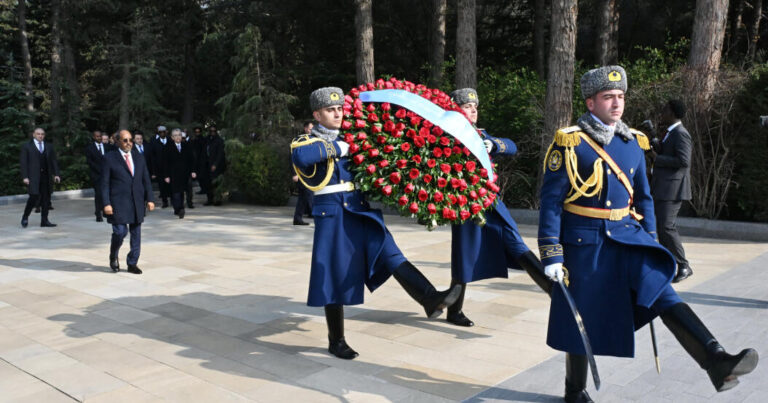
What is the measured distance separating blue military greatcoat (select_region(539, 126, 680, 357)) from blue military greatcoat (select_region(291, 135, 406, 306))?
1446 mm

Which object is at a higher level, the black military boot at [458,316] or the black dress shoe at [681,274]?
the black dress shoe at [681,274]

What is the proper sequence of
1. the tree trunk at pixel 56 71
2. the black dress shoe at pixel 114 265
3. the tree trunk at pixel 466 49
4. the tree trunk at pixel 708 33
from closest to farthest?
the black dress shoe at pixel 114 265, the tree trunk at pixel 708 33, the tree trunk at pixel 466 49, the tree trunk at pixel 56 71

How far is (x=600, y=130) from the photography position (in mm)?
3695

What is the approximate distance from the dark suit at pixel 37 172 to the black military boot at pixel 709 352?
41.1 feet

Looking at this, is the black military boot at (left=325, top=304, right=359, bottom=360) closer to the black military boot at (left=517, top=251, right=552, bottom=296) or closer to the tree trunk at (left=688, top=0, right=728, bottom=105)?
the black military boot at (left=517, top=251, right=552, bottom=296)

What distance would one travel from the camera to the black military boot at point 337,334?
16.0ft

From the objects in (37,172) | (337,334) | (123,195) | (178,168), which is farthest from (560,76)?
(37,172)

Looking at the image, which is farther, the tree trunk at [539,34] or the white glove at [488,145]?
the tree trunk at [539,34]

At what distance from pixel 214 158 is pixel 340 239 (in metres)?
12.2

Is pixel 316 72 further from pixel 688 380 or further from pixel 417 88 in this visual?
pixel 688 380

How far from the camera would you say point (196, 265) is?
8.77 m

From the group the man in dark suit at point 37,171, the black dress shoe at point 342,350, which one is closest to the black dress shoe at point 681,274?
the black dress shoe at point 342,350

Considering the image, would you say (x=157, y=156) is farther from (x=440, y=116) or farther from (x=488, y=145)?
(x=440, y=116)

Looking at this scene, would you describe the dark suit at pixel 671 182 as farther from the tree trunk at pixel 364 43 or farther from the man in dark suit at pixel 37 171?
the man in dark suit at pixel 37 171
